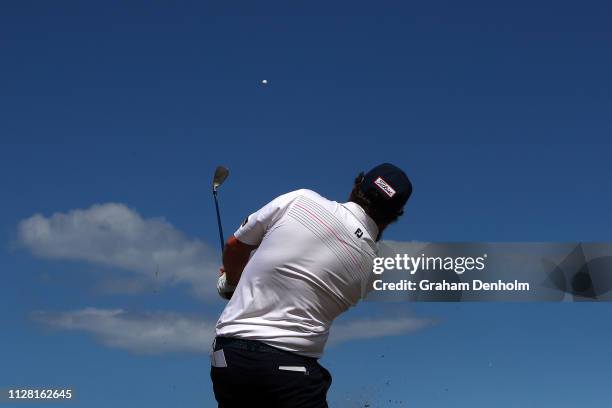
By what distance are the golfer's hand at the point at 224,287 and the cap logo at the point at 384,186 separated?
0.92m

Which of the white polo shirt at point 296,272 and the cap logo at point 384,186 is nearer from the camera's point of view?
the white polo shirt at point 296,272

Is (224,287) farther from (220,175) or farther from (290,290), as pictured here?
(220,175)

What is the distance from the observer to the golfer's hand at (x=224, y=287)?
181 inches

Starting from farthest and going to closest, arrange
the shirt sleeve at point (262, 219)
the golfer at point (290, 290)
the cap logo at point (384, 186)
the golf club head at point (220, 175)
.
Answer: the golf club head at point (220, 175)
the cap logo at point (384, 186)
the shirt sleeve at point (262, 219)
the golfer at point (290, 290)

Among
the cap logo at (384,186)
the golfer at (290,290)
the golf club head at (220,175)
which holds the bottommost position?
the golfer at (290,290)

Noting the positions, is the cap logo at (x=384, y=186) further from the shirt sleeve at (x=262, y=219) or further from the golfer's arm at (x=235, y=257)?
the golfer's arm at (x=235, y=257)

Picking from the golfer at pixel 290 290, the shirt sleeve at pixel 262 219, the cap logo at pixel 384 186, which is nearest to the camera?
the golfer at pixel 290 290

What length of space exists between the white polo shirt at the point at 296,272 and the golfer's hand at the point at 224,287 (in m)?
0.32

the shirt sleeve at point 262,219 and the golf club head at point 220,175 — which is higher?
the golf club head at point 220,175

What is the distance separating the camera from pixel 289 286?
4.20m

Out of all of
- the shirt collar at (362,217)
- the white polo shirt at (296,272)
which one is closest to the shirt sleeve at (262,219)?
the white polo shirt at (296,272)

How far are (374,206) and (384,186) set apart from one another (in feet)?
0.40

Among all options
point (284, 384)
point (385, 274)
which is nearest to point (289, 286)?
point (284, 384)

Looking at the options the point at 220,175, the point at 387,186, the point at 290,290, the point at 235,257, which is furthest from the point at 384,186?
the point at 220,175
